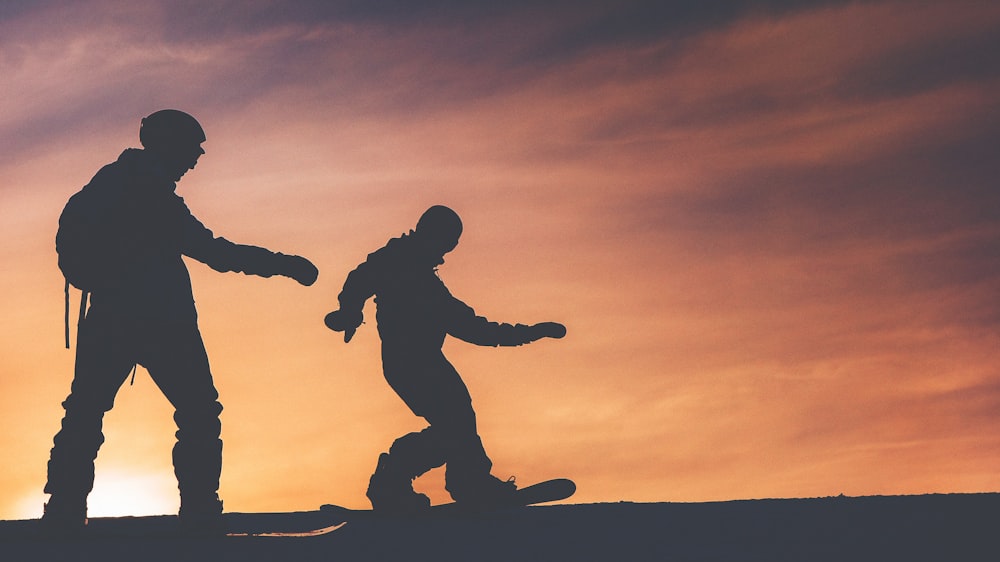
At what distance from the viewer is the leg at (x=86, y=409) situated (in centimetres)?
791

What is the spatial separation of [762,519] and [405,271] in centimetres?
296

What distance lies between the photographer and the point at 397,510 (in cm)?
954

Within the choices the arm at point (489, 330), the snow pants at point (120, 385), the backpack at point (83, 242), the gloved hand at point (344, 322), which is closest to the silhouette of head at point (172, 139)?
the backpack at point (83, 242)

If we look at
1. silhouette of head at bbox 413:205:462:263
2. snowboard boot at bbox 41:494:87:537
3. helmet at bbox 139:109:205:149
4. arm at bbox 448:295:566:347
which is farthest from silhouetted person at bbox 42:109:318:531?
arm at bbox 448:295:566:347

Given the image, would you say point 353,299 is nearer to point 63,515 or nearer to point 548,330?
point 548,330

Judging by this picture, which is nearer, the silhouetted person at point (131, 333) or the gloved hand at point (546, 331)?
the silhouetted person at point (131, 333)

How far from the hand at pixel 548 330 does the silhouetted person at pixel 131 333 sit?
8.86 feet

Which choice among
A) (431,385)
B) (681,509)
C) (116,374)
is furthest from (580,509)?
(116,374)

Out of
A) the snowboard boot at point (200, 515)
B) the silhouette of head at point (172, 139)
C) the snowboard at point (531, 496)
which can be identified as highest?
the silhouette of head at point (172, 139)

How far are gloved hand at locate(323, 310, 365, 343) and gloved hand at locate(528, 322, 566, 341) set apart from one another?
4.16 ft

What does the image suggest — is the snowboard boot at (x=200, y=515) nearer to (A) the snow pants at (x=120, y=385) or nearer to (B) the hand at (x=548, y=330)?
(A) the snow pants at (x=120, y=385)

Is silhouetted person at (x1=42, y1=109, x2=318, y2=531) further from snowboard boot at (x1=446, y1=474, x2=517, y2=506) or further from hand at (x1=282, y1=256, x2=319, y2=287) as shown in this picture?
snowboard boot at (x1=446, y1=474, x2=517, y2=506)

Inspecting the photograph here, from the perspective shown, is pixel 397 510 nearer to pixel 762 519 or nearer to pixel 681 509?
pixel 681 509

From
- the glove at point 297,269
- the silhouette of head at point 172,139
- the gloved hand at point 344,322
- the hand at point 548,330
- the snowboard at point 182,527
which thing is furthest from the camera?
the hand at point 548,330
